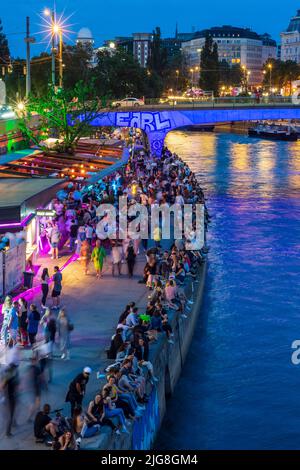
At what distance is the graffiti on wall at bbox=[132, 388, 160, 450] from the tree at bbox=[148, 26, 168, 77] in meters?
94.6

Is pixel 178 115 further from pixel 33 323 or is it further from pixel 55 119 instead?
pixel 33 323

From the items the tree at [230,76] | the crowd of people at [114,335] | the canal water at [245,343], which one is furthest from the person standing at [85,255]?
the tree at [230,76]

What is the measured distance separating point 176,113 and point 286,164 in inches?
397

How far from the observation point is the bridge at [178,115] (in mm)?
58438

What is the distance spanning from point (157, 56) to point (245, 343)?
298ft

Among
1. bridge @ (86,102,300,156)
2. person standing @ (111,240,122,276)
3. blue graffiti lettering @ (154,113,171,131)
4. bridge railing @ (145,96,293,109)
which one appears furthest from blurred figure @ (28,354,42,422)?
bridge railing @ (145,96,293,109)

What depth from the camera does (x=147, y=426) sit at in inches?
498

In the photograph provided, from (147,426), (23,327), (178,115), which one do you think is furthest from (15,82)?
(147,426)

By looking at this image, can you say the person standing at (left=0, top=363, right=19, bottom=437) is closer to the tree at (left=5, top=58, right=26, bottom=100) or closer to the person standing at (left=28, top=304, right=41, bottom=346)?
the person standing at (left=28, top=304, right=41, bottom=346)

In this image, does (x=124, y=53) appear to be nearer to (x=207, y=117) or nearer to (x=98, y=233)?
(x=207, y=117)

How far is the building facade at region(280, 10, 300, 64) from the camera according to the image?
185875 millimetres

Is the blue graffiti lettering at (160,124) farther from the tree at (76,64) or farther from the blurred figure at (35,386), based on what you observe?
the blurred figure at (35,386)

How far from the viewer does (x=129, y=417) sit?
1165 cm

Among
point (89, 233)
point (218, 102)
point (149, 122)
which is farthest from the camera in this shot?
point (218, 102)
